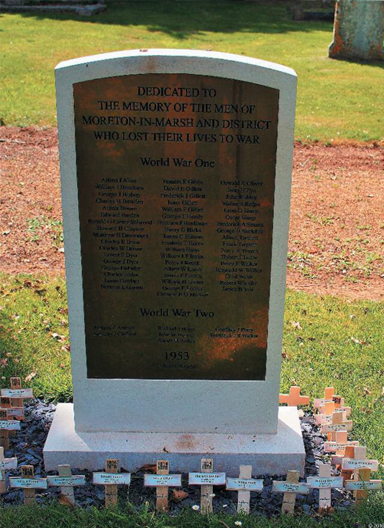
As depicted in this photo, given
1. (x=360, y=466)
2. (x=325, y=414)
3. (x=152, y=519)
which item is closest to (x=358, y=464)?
(x=360, y=466)

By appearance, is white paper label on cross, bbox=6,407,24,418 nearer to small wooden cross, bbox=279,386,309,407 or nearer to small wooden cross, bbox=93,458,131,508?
small wooden cross, bbox=93,458,131,508

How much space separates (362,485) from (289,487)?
449 mm

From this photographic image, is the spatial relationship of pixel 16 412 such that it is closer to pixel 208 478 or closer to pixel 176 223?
pixel 208 478

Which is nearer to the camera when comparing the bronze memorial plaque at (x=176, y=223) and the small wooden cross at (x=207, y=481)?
the bronze memorial plaque at (x=176, y=223)

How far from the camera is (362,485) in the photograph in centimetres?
405

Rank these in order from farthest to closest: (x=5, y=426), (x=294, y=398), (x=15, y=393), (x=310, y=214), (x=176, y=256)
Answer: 1. (x=310, y=214)
2. (x=294, y=398)
3. (x=15, y=393)
4. (x=5, y=426)
5. (x=176, y=256)

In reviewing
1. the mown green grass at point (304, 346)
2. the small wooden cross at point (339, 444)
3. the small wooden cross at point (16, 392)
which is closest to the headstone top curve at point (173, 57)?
the small wooden cross at point (16, 392)

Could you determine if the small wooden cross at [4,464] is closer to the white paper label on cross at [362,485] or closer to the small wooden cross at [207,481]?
the small wooden cross at [207,481]

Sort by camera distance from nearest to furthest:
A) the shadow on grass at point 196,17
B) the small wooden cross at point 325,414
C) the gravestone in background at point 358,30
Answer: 1. the small wooden cross at point 325,414
2. the gravestone in background at point 358,30
3. the shadow on grass at point 196,17

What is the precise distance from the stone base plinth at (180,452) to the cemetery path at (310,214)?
2761mm

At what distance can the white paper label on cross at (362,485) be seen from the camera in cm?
404

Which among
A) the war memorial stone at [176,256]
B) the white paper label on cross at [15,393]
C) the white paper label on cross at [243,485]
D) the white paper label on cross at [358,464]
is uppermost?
the war memorial stone at [176,256]

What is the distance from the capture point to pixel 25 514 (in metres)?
3.93

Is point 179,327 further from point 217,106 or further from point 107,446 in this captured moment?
point 217,106
